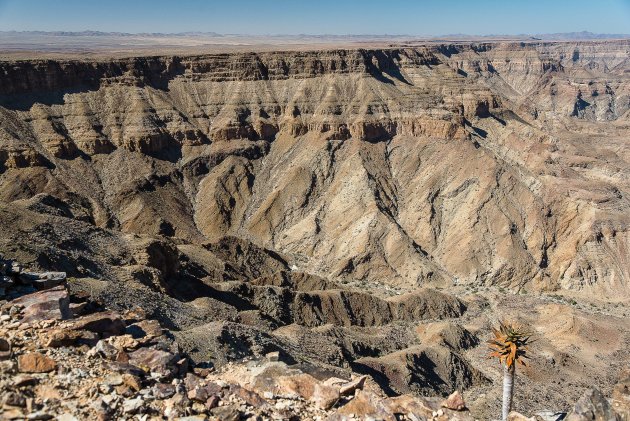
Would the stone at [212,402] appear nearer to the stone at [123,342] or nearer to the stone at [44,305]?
the stone at [123,342]

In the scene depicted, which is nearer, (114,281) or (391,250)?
(114,281)

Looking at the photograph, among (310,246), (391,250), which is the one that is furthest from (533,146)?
(310,246)

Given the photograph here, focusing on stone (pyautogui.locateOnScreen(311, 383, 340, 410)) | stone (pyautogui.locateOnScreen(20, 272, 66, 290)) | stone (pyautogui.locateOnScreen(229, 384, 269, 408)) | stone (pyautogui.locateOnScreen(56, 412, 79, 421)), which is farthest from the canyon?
stone (pyautogui.locateOnScreen(56, 412, 79, 421))

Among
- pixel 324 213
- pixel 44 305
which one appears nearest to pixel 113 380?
pixel 44 305

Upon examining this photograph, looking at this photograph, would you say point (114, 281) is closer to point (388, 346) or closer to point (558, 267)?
point (388, 346)

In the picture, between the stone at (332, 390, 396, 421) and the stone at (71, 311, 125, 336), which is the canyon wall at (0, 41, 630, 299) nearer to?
the stone at (71, 311, 125, 336)
